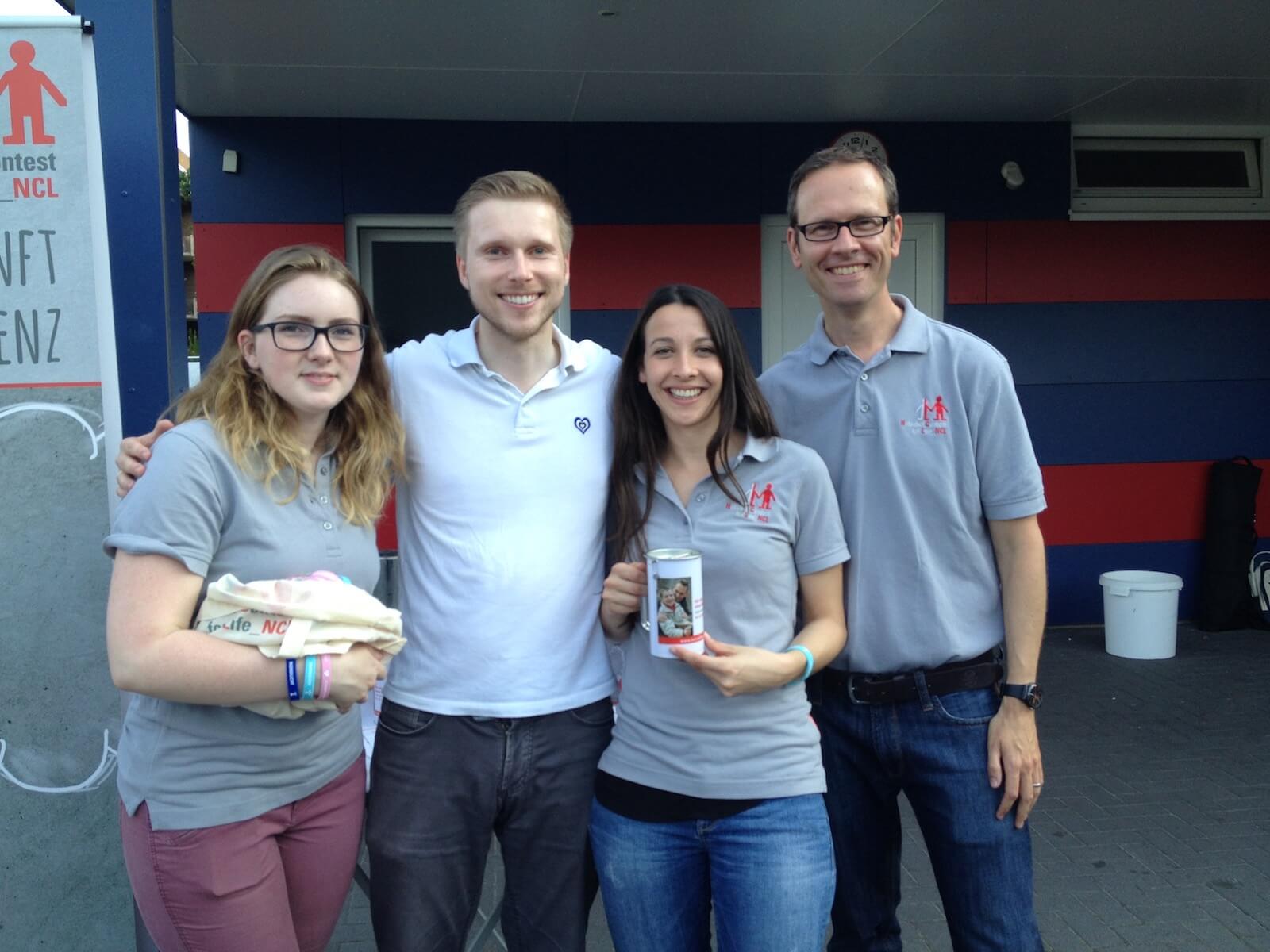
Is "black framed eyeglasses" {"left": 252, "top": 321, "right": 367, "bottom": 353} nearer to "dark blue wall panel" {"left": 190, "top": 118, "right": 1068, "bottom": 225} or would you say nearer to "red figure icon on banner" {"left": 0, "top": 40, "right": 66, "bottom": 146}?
"red figure icon on banner" {"left": 0, "top": 40, "right": 66, "bottom": 146}

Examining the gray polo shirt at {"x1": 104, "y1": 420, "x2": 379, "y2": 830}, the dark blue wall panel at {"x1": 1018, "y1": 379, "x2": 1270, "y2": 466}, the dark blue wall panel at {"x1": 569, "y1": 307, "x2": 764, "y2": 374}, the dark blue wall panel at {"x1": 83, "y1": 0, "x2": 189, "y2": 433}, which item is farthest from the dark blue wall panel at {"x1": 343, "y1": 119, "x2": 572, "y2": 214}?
the gray polo shirt at {"x1": 104, "y1": 420, "x2": 379, "y2": 830}

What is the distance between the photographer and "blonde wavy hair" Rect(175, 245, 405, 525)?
186cm

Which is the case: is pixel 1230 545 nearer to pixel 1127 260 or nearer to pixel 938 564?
pixel 1127 260

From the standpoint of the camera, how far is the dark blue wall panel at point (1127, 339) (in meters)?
6.98

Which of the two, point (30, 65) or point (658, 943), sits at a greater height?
point (30, 65)

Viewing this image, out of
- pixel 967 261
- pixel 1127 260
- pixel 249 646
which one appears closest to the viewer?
pixel 249 646

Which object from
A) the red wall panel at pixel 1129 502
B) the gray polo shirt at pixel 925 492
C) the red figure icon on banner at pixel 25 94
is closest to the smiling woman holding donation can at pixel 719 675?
the gray polo shirt at pixel 925 492

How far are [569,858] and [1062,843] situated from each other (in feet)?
8.88

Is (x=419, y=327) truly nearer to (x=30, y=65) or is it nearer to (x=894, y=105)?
(x=894, y=105)

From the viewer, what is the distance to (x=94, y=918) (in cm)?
242

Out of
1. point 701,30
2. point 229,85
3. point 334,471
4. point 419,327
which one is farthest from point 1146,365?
point 334,471

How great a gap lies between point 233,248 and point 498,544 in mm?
5012

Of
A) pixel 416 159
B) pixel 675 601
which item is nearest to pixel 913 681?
pixel 675 601

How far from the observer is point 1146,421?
711cm
